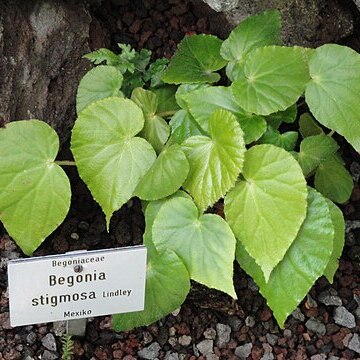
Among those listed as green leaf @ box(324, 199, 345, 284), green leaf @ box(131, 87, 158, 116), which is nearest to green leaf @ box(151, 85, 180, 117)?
green leaf @ box(131, 87, 158, 116)

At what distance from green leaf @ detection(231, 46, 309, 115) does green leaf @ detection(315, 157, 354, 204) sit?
10.8 inches

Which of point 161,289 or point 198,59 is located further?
point 198,59

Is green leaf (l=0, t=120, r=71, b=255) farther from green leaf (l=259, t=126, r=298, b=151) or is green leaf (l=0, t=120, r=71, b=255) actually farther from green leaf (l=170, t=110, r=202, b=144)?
green leaf (l=259, t=126, r=298, b=151)

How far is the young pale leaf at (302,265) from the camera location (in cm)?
125

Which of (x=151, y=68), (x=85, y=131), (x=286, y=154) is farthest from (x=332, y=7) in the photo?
(x=85, y=131)

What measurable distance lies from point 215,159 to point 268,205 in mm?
127

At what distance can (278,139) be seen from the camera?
1.40 meters

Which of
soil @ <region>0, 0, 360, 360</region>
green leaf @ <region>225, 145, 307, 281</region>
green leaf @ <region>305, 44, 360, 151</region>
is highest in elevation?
green leaf @ <region>305, 44, 360, 151</region>

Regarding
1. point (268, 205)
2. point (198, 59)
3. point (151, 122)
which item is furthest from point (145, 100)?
point (268, 205)

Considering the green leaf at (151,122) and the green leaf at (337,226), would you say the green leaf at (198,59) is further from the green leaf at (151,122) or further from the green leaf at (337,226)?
the green leaf at (337,226)

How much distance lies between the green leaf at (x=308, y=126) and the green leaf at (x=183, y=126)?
11.6 inches

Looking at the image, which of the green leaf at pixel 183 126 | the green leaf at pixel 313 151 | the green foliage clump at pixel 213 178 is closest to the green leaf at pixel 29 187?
the green foliage clump at pixel 213 178

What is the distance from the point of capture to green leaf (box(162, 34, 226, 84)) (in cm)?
143

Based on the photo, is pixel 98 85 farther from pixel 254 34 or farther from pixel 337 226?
pixel 337 226
